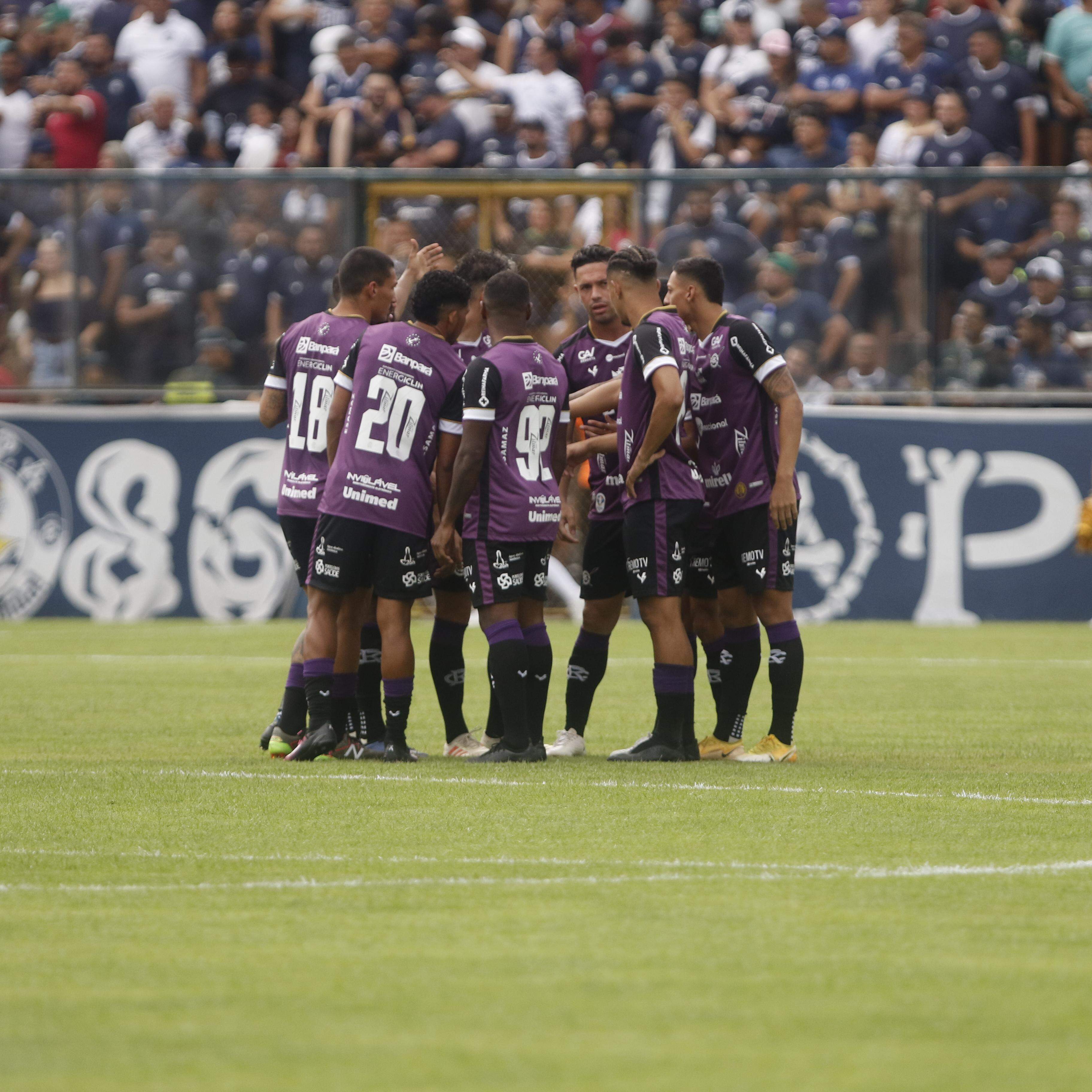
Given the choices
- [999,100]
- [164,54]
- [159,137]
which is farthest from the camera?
[164,54]

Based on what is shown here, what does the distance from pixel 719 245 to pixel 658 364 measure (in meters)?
8.41

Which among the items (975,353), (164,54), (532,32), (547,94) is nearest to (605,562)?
(975,353)

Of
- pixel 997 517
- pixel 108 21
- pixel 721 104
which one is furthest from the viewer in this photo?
pixel 108 21

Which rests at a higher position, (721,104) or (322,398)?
(721,104)

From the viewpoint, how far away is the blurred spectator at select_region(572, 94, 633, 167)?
18969mm

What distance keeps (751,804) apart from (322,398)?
3.02 m

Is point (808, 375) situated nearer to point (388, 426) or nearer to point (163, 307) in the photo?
point (163, 307)

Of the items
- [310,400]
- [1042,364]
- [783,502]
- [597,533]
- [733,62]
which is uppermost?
[733,62]

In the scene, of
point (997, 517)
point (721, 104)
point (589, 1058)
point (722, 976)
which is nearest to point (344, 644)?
point (722, 976)

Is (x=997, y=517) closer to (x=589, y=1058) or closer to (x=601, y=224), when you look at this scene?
(x=601, y=224)

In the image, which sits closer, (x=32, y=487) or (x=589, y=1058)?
(x=589, y=1058)

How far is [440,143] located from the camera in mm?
19234

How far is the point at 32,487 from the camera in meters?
17.5

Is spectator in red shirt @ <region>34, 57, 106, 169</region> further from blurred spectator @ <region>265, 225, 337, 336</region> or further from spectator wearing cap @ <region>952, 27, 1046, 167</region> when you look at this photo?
spectator wearing cap @ <region>952, 27, 1046, 167</region>
